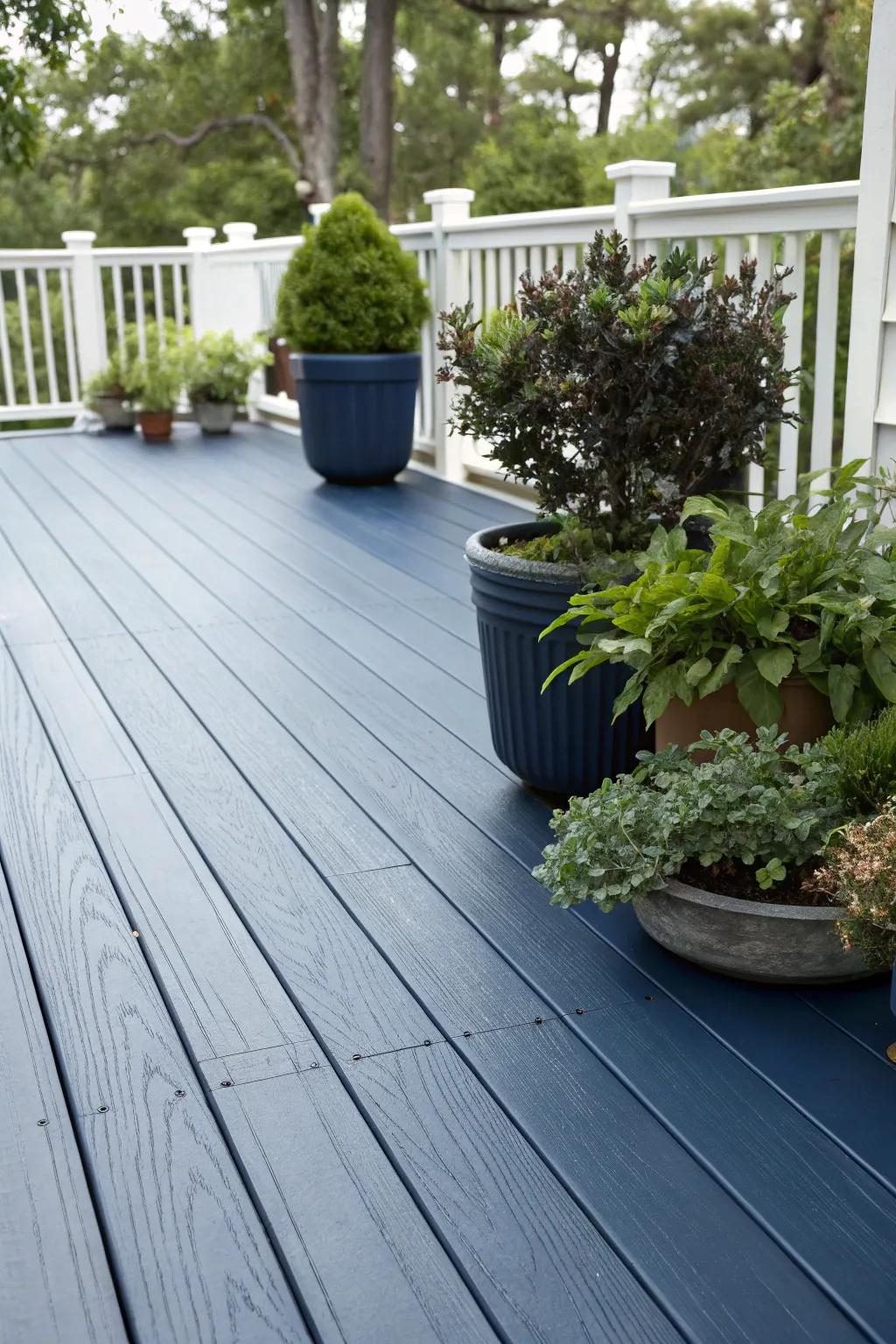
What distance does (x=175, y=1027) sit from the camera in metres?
1.87

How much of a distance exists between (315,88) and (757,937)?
1391cm

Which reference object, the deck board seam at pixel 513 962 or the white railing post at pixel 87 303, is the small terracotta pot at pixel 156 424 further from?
the deck board seam at pixel 513 962

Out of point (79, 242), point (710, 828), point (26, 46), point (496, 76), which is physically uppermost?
point (496, 76)

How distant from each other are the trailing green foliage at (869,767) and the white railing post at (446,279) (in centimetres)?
399

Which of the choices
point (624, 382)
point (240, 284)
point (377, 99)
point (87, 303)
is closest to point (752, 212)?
point (624, 382)

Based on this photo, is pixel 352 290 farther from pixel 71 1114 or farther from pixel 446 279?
pixel 71 1114

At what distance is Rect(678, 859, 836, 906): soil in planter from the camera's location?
1937 millimetres

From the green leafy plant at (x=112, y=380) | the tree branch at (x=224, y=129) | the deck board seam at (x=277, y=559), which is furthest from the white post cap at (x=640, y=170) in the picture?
the tree branch at (x=224, y=129)

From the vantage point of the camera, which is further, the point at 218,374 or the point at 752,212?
the point at 218,374

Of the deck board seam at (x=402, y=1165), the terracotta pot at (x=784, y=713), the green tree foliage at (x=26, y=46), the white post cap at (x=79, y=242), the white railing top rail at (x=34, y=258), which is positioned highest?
the green tree foliage at (x=26, y=46)

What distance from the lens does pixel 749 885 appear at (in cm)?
198

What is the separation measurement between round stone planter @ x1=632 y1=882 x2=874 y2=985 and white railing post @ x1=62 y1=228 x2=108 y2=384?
6587 mm

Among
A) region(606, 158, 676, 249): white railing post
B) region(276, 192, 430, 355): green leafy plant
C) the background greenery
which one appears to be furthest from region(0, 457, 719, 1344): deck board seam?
the background greenery

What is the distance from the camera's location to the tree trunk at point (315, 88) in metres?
13.9
